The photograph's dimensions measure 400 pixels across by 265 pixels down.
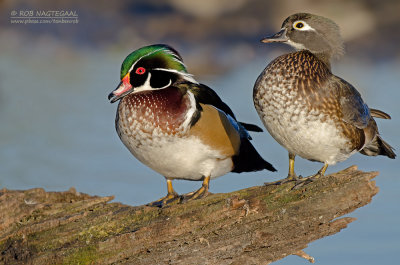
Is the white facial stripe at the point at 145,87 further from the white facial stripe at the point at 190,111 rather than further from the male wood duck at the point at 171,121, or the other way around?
the white facial stripe at the point at 190,111

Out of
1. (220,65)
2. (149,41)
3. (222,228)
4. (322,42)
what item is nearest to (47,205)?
(222,228)

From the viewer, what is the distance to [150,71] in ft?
16.5

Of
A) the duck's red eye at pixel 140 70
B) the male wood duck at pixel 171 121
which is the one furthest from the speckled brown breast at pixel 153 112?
the duck's red eye at pixel 140 70

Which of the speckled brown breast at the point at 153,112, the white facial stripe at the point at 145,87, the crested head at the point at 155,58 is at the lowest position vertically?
the speckled brown breast at the point at 153,112

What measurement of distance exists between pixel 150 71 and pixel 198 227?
1092mm

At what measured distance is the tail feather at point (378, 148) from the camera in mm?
5426

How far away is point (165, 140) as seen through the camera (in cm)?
482

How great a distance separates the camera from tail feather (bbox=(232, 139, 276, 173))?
5328mm

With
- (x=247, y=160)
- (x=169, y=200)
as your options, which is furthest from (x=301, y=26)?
(x=169, y=200)

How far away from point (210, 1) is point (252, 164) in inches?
239

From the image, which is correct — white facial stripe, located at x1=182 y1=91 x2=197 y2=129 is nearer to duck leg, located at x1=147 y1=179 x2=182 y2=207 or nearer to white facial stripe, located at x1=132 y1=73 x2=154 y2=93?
white facial stripe, located at x1=132 y1=73 x2=154 y2=93

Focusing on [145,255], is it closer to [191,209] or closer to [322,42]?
[191,209]

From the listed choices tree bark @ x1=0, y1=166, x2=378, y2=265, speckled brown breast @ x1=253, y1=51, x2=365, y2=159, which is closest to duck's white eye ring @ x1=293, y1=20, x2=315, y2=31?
speckled brown breast @ x1=253, y1=51, x2=365, y2=159

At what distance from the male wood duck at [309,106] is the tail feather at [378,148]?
0.18m
